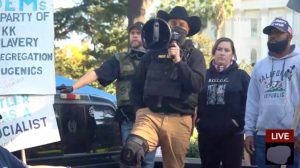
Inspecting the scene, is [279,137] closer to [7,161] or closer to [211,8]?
[7,161]

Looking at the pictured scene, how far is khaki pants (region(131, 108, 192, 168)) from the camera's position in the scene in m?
4.48

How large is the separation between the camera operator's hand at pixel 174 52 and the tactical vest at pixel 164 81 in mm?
69

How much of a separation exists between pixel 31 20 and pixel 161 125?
1.20 metres

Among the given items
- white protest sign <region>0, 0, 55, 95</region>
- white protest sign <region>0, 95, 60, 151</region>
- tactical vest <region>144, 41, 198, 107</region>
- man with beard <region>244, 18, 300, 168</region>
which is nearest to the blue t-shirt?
white protest sign <region>0, 95, 60, 151</region>

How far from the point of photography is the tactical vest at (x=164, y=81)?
441cm

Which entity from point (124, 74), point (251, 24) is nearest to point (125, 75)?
point (124, 74)

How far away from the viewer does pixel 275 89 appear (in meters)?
4.58

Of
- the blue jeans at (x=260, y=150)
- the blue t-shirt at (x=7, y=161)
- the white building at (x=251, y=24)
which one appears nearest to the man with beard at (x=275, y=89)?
the blue jeans at (x=260, y=150)

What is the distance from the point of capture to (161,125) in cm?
450

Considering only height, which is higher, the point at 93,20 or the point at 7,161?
the point at 93,20

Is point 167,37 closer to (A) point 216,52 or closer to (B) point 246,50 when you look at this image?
(A) point 216,52

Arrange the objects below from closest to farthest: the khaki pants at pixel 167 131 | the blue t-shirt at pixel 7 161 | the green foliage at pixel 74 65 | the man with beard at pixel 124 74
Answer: the blue t-shirt at pixel 7 161, the khaki pants at pixel 167 131, the man with beard at pixel 124 74, the green foliage at pixel 74 65

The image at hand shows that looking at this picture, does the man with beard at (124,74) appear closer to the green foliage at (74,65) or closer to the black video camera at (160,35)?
the black video camera at (160,35)

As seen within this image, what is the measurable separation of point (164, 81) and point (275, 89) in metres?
0.82
